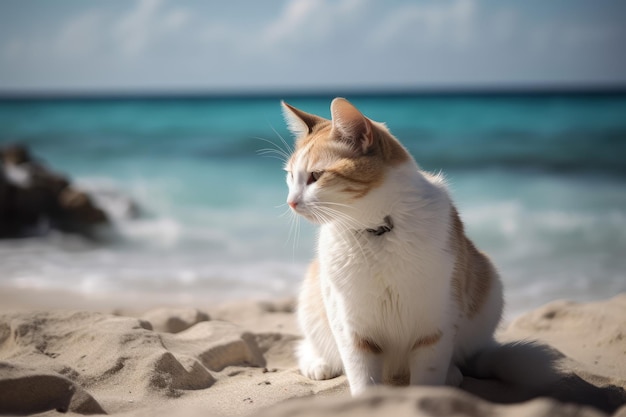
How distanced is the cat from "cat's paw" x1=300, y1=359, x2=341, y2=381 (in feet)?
1.57

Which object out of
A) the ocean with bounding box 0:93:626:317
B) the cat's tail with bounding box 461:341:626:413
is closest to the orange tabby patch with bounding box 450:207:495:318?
the cat's tail with bounding box 461:341:626:413

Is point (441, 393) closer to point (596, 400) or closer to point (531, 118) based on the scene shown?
point (596, 400)

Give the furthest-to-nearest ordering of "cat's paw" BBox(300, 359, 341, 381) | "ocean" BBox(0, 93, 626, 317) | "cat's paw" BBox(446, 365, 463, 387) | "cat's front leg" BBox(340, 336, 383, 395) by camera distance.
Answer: "ocean" BBox(0, 93, 626, 317) < "cat's paw" BBox(300, 359, 341, 381) < "cat's paw" BBox(446, 365, 463, 387) < "cat's front leg" BBox(340, 336, 383, 395)

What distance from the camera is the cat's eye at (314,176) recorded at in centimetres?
238

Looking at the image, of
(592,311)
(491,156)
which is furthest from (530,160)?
(592,311)

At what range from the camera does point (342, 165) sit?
7.61ft

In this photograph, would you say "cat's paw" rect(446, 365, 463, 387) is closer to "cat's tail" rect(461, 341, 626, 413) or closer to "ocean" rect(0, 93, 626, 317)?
"cat's tail" rect(461, 341, 626, 413)

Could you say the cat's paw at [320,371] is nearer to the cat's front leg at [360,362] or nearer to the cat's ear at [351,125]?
the cat's front leg at [360,362]

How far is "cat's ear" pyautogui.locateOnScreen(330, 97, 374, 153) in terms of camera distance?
230 cm

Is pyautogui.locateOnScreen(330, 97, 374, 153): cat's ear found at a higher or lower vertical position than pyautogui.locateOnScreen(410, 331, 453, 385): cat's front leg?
higher

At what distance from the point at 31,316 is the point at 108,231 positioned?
5.92m

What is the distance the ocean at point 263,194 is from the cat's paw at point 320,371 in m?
0.79

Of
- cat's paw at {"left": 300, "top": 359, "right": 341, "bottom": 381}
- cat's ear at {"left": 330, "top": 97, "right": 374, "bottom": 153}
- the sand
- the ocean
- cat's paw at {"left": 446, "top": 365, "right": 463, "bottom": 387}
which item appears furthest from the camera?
the ocean

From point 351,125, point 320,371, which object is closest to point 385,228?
point 351,125
